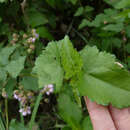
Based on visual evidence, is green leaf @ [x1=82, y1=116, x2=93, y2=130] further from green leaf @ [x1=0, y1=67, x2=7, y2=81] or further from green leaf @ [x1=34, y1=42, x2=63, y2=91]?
green leaf @ [x1=0, y1=67, x2=7, y2=81]

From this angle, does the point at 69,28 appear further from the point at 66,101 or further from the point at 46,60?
the point at 46,60

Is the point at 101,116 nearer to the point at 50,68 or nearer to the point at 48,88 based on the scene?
the point at 50,68

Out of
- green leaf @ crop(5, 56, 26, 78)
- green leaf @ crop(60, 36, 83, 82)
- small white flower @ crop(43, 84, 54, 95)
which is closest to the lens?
green leaf @ crop(60, 36, 83, 82)

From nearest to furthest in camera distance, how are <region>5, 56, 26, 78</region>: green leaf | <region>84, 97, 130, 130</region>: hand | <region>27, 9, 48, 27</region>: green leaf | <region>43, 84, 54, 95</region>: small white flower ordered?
<region>84, 97, 130, 130</region>: hand, <region>5, 56, 26, 78</region>: green leaf, <region>43, 84, 54, 95</region>: small white flower, <region>27, 9, 48, 27</region>: green leaf

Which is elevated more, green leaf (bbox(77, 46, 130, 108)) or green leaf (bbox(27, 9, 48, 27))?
green leaf (bbox(27, 9, 48, 27))

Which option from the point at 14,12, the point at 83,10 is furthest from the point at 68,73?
the point at 14,12

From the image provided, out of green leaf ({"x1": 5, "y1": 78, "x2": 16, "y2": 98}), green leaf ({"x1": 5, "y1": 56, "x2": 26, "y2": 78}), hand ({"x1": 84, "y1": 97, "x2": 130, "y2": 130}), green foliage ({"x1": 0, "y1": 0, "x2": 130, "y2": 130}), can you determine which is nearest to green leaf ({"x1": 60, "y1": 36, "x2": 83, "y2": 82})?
green foliage ({"x1": 0, "y1": 0, "x2": 130, "y2": 130})

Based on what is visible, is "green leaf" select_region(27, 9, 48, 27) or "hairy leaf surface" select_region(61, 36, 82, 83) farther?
"green leaf" select_region(27, 9, 48, 27)
